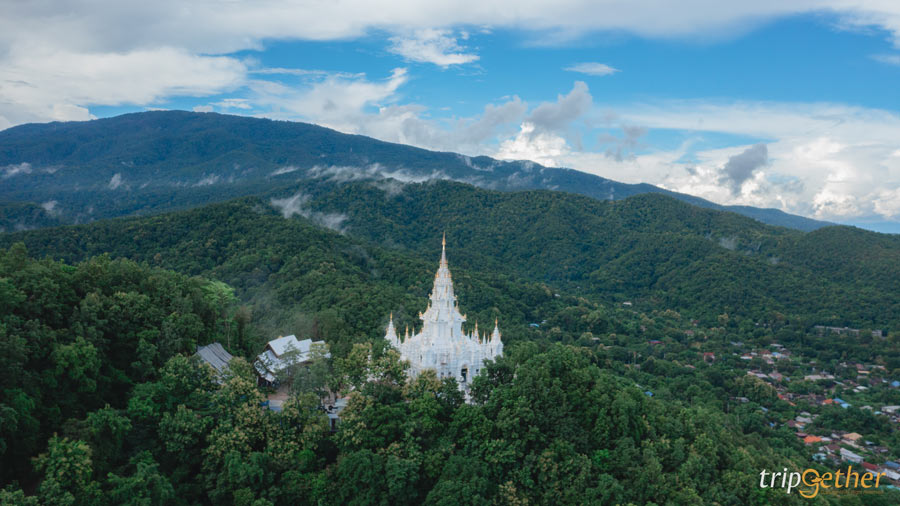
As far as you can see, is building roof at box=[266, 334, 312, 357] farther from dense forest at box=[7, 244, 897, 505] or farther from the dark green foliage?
dense forest at box=[7, 244, 897, 505]

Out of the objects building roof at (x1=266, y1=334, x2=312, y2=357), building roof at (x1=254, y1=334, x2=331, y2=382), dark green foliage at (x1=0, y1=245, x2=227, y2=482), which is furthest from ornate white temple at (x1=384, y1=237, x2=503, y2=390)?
dark green foliage at (x1=0, y1=245, x2=227, y2=482)

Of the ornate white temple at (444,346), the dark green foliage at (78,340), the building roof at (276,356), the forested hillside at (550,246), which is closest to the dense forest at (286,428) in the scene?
the dark green foliage at (78,340)

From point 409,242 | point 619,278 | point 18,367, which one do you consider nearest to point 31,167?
point 409,242

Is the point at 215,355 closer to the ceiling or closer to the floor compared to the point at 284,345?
closer to the ceiling

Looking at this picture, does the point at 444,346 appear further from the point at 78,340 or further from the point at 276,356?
the point at 78,340

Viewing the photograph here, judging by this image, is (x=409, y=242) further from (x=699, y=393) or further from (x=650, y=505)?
(x=650, y=505)

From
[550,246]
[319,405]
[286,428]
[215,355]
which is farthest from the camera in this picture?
[550,246]

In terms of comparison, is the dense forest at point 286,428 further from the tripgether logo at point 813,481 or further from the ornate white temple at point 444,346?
the ornate white temple at point 444,346

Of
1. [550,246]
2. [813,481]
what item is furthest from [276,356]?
[550,246]
